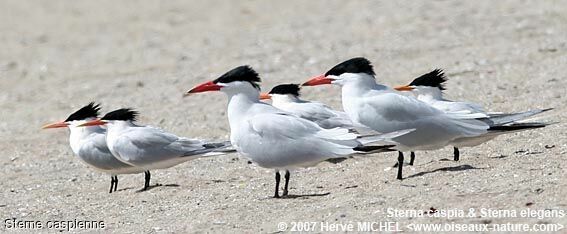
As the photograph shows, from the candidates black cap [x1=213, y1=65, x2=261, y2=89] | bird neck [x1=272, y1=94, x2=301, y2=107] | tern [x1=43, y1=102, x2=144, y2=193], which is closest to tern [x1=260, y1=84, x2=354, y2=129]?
bird neck [x1=272, y1=94, x2=301, y2=107]

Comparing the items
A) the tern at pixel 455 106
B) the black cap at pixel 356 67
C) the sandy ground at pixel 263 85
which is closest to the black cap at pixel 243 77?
the black cap at pixel 356 67

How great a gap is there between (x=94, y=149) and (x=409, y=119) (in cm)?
230

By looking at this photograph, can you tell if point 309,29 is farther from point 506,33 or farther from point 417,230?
point 417,230

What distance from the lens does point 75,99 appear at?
12.0 m

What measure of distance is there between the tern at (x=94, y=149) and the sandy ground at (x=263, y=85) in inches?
8.6

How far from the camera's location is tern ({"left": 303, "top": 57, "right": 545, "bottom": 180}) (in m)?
6.43

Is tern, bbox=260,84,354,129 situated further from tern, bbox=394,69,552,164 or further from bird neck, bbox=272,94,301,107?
tern, bbox=394,69,552,164

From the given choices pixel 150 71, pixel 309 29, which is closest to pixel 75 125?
pixel 150 71

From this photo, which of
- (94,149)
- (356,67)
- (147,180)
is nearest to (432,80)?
(356,67)

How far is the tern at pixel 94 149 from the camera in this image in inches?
295

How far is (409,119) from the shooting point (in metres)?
6.43

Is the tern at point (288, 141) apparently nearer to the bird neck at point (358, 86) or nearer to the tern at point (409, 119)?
the tern at point (409, 119)

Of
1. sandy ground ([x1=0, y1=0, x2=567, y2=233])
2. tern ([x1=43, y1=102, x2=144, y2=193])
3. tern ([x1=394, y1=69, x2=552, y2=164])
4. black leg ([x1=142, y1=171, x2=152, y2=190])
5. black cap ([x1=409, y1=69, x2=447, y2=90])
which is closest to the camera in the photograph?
sandy ground ([x1=0, y1=0, x2=567, y2=233])

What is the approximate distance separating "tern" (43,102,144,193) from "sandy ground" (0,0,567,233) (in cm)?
22
